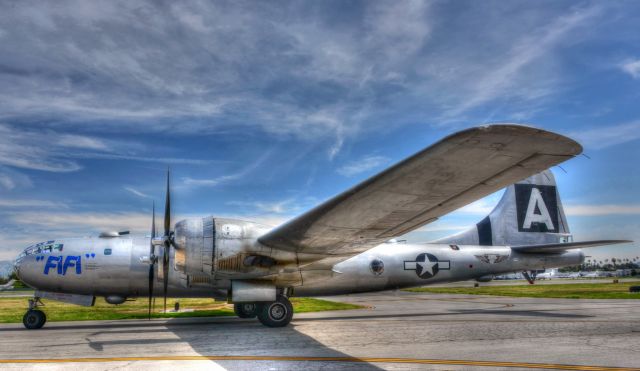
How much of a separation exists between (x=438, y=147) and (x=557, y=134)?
1533mm

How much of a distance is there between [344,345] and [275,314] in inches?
171

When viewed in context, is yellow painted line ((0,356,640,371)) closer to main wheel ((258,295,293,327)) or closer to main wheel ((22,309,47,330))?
main wheel ((258,295,293,327))

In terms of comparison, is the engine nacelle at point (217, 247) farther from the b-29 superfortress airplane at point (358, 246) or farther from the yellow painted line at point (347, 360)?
the yellow painted line at point (347, 360)

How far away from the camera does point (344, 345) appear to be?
34.7ft

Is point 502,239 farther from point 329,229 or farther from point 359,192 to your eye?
point 359,192

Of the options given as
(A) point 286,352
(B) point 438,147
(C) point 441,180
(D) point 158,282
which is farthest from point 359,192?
(D) point 158,282

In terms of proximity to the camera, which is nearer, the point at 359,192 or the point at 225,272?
the point at 359,192

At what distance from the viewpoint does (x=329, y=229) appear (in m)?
10.4

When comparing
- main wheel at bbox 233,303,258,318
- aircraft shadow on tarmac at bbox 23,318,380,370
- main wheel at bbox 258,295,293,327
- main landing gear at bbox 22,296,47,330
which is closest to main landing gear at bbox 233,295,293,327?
main wheel at bbox 258,295,293,327

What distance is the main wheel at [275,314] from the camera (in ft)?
47.0

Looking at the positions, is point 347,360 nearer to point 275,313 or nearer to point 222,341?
point 222,341

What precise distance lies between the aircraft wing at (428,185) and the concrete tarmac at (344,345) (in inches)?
107

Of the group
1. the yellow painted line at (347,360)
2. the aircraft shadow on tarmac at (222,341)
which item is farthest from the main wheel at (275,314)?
the yellow painted line at (347,360)

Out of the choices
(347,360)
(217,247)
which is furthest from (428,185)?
(217,247)
